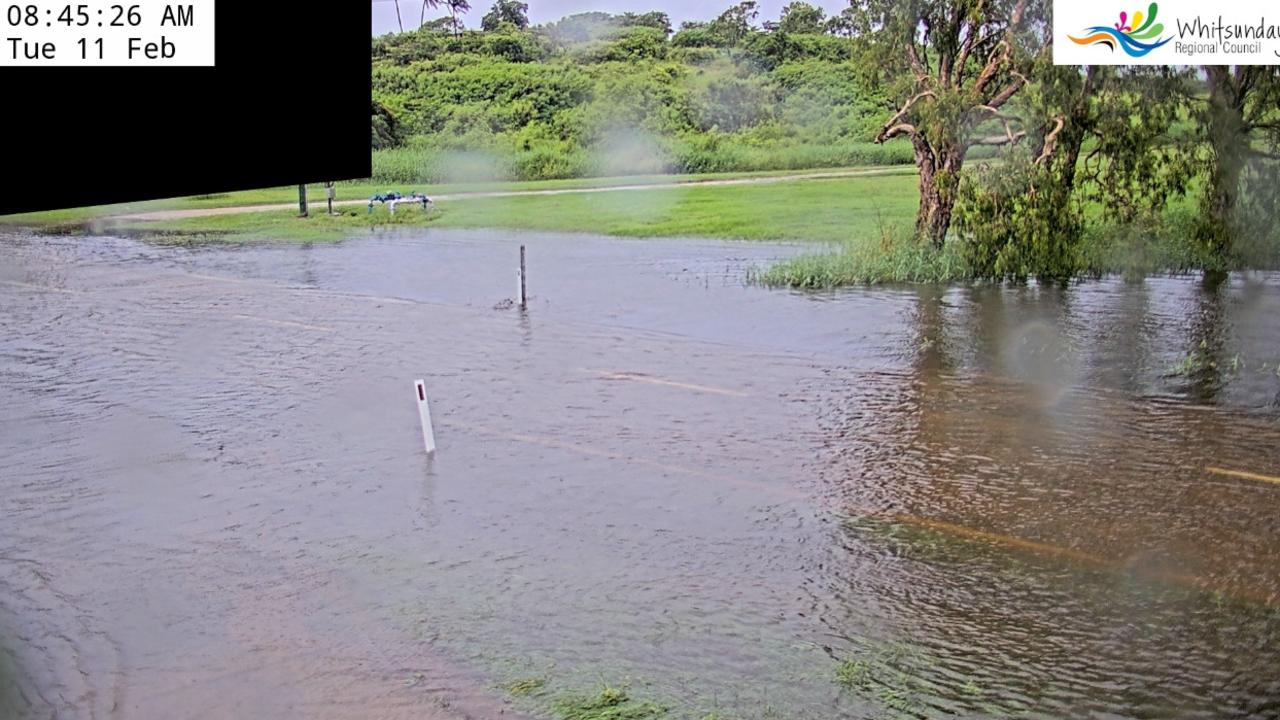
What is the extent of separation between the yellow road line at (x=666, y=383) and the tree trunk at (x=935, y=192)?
10.7 meters

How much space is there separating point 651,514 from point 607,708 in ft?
12.0

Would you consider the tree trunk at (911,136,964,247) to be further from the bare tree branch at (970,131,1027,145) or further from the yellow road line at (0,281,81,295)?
the yellow road line at (0,281,81,295)

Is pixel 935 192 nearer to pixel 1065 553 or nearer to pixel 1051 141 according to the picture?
pixel 1051 141

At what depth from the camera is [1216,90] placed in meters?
25.1

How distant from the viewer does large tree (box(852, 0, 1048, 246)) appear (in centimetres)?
2416

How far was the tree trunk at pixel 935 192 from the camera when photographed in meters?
25.1

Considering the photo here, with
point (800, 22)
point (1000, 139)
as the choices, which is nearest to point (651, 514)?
point (1000, 139)

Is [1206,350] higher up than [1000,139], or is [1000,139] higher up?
[1000,139]

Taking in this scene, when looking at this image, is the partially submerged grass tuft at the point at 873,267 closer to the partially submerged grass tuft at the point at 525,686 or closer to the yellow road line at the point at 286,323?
the yellow road line at the point at 286,323

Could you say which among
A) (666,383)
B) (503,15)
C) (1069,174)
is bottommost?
(666,383)

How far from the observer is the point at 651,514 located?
10.8 meters

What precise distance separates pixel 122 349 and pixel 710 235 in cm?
1668

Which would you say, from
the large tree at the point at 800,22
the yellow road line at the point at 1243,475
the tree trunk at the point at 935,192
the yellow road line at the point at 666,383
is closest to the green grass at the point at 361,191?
the large tree at the point at 800,22

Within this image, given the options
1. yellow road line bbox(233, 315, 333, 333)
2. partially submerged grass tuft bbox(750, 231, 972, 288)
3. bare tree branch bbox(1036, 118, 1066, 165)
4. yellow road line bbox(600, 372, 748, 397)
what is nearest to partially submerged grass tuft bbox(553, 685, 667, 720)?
yellow road line bbox(600, 372, 748, 397)
